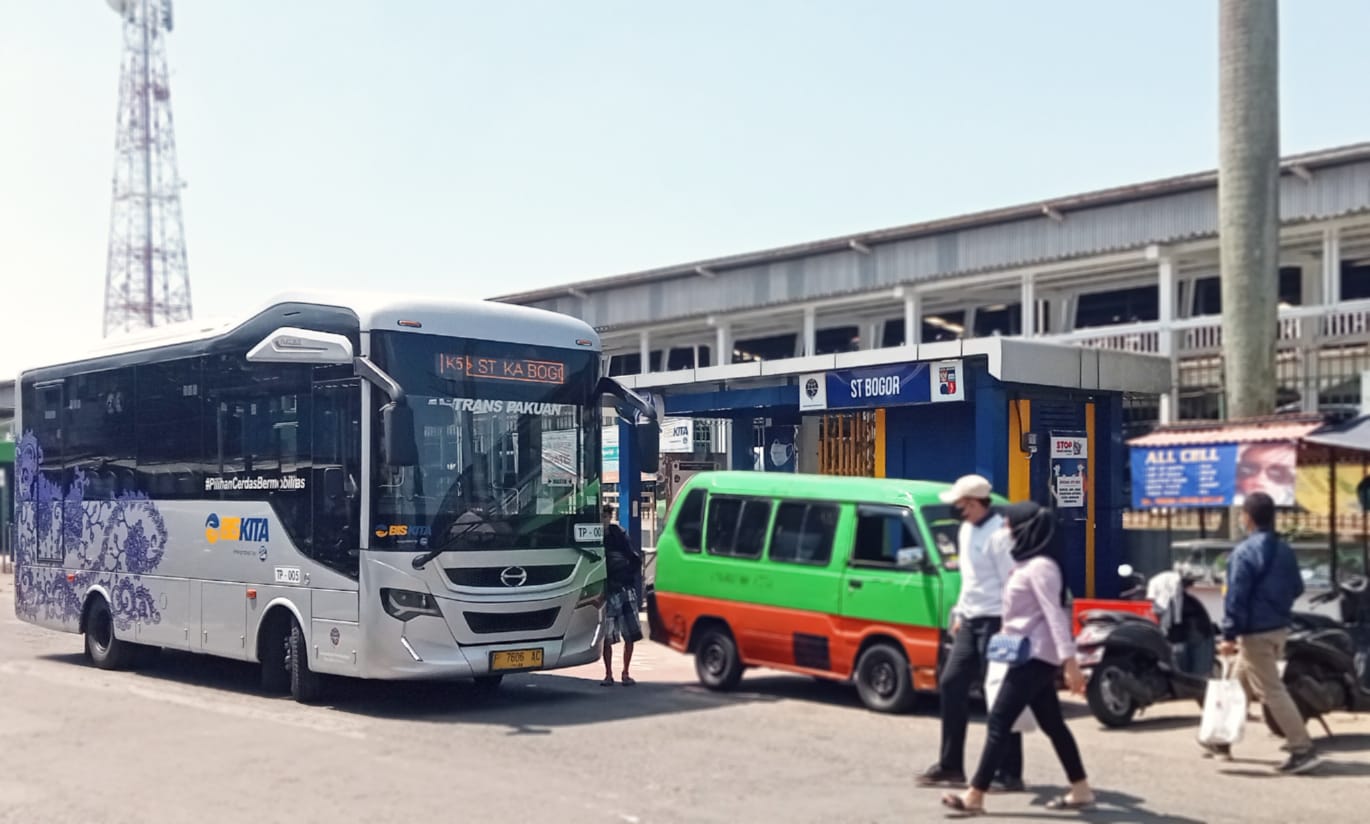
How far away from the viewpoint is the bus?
11203 mm

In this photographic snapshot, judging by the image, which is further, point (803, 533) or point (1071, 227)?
point (1071, 227)

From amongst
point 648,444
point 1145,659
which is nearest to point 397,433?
point 648,444

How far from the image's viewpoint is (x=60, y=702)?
12.2 m

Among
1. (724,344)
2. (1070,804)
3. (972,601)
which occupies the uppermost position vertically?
(724,344)

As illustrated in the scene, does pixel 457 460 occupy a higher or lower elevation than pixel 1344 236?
lower

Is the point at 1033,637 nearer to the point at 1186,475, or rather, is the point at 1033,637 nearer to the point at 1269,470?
the point at 1269,470

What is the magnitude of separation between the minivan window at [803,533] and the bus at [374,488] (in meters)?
1.30

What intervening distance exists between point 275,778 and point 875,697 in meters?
4.91

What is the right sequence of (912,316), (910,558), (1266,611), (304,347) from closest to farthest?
(1266,611)
(910,558)
(304,347)
(912,316)

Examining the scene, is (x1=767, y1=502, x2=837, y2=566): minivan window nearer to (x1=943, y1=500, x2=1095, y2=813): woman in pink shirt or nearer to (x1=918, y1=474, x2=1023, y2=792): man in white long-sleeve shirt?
A: (x1=918, y1=474, x2=1023, y2=792): man in white long-sleeve shirt

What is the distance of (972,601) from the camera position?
26.5ft

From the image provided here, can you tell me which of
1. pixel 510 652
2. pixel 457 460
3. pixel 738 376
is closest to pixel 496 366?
pixel 457 460

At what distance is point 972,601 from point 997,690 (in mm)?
719

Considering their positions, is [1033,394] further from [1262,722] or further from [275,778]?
[275,778]
